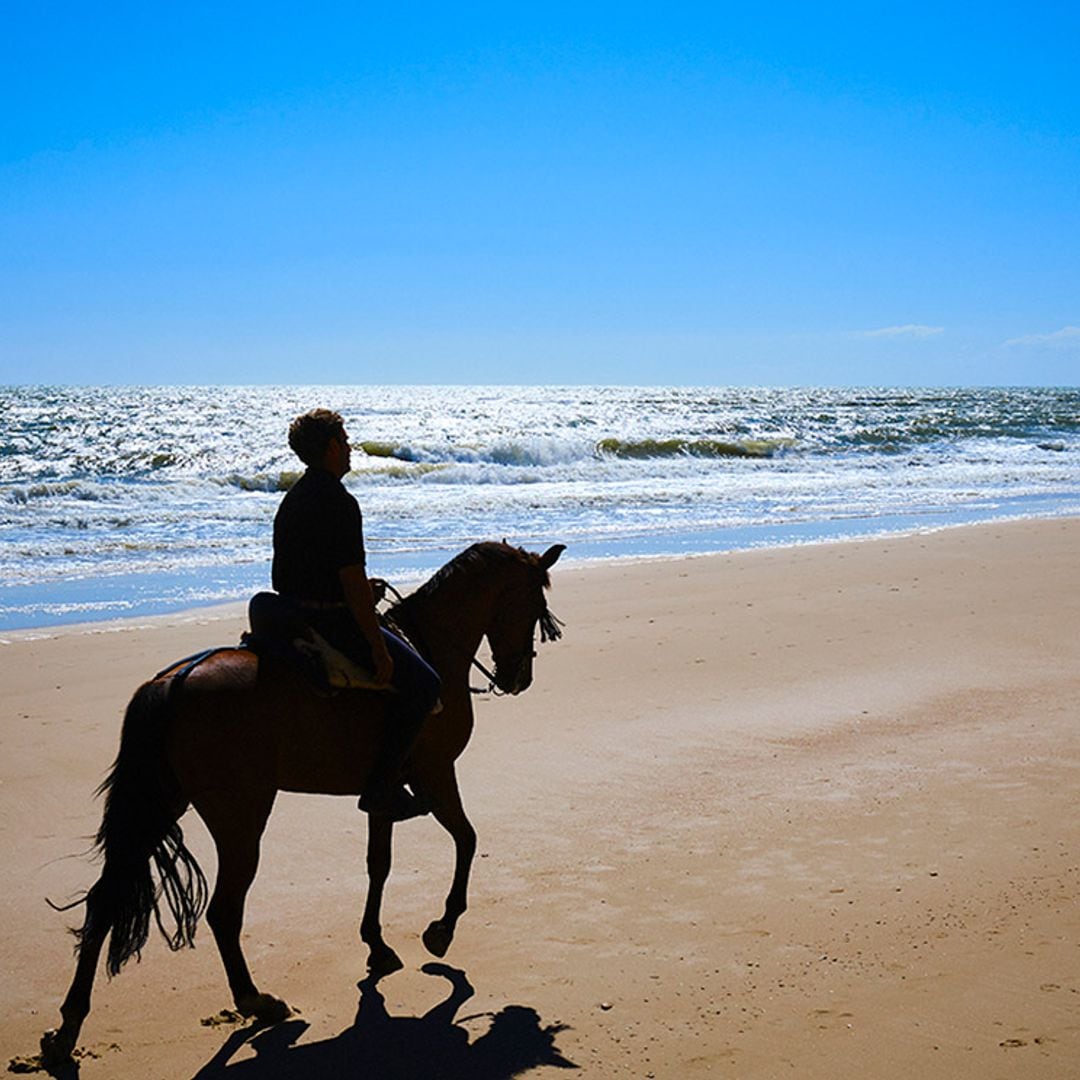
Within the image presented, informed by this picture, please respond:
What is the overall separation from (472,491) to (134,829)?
26.5m

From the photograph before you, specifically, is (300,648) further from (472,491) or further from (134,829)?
(472,491)

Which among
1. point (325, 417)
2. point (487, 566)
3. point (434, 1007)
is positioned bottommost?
point (434, 1007)

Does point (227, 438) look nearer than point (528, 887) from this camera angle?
No

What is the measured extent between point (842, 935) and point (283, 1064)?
2.15m

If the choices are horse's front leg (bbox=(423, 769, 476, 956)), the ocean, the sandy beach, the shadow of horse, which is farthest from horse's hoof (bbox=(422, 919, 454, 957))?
the ocean

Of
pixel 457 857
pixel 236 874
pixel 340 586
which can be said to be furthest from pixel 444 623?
pixel 236 874

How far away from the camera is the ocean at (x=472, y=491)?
16.8 metres

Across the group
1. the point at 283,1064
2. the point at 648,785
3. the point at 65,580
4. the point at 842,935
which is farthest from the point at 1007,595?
the point at 65,580

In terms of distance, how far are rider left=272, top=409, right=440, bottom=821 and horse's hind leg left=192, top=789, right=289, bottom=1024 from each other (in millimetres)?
489

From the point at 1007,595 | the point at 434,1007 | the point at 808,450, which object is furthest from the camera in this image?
the point at 808,450

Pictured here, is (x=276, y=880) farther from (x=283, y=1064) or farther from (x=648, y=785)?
(x=648, y=785)

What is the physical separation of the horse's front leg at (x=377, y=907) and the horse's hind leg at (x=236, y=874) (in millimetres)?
519

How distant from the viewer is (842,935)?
4.68m

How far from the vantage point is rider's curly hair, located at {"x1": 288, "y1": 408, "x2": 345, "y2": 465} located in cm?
436
